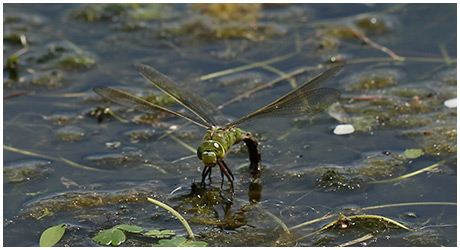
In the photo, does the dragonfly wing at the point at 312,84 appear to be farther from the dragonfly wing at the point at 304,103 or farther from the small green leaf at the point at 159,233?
the small green leaf at the point at 159,233

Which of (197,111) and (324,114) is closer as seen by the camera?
(197,111)

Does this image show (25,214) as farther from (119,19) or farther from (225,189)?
(119,19)

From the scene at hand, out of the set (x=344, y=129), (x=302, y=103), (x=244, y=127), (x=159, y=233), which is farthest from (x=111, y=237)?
(x=344, y=129)

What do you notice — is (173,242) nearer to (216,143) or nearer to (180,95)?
(216,143)

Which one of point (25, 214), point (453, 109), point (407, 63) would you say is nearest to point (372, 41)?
point (407, 63)

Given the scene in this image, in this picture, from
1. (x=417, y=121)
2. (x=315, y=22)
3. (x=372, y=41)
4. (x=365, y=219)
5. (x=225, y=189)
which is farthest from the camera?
(x=315, y=22)

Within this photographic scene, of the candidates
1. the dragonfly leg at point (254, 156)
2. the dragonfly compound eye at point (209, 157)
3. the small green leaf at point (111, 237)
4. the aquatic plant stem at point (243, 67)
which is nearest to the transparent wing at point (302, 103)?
the dragonfly leg at point (254, 156)

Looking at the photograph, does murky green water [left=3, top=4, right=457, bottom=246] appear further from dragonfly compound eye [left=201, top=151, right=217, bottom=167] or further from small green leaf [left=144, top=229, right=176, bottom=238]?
dragonfly compound eye [left=201, top=151, right=217, bottom=167]
